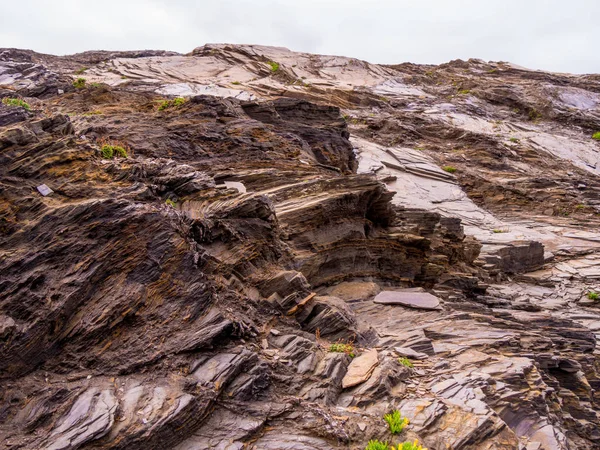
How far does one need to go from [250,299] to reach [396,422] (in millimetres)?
3457

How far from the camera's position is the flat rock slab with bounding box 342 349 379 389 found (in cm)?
663

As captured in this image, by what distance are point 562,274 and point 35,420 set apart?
65.6 feet

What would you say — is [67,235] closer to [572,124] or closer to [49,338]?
[49,338]

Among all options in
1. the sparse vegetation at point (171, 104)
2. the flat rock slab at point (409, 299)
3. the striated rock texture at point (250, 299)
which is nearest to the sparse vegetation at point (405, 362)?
the striated rock texture at point (250, 299)

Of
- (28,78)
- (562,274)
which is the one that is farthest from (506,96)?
(28,78)

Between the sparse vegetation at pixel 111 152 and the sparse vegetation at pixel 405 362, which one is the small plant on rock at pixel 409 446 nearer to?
the sparse vegetation at pixel 405 362

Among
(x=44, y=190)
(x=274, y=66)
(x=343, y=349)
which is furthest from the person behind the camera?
(x=274, y=66)

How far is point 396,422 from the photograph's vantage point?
227 inches

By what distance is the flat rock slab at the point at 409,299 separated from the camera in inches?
420

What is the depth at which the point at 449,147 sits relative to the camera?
30250mm

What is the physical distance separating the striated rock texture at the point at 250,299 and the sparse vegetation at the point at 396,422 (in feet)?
0.49

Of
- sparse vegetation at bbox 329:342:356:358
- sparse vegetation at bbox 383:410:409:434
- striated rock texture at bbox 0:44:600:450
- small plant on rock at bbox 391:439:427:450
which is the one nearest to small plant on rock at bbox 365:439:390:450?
small plant on rock at bbox 391:439:427:450

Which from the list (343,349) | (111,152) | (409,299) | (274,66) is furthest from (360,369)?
(274,66)

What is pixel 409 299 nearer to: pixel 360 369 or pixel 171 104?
pixel 360 369
